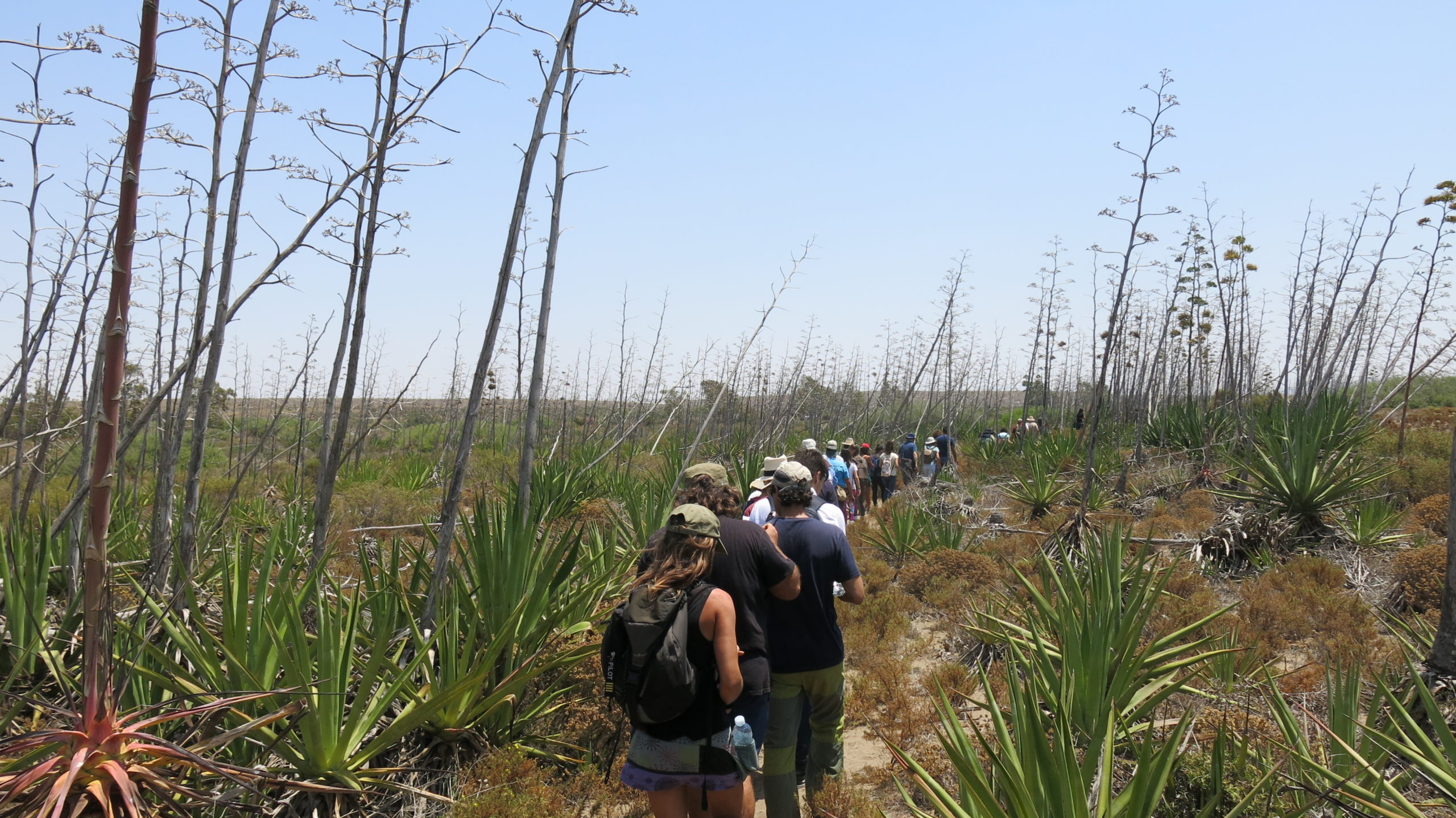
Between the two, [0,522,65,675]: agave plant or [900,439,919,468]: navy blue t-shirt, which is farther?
[900,439,919,468]: navy blue t-shirt

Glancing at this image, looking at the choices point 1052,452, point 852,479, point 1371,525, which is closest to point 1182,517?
point 1052,452

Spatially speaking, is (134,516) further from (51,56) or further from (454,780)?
(454,780)

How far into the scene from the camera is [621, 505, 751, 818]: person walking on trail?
113 inches

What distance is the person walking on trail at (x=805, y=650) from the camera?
11.6 ft

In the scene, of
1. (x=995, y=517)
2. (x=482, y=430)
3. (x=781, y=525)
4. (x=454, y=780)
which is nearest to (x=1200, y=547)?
(x=995, y=517)

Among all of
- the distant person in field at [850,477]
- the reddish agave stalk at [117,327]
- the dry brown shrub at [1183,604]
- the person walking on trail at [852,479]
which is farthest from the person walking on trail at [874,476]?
the reddish agave stalk at [117,327]

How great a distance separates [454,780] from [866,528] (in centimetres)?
804

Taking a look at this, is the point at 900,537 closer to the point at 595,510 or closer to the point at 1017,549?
the point at 1017,549

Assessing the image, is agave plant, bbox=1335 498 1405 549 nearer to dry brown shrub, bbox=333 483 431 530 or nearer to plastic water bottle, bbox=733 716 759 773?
plastic water bottle, bbox=733 716 759 773

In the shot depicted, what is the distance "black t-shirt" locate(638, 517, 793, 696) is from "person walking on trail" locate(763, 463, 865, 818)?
0.20 meters

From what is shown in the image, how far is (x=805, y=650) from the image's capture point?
11.9 feet

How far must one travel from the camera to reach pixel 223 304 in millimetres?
3818

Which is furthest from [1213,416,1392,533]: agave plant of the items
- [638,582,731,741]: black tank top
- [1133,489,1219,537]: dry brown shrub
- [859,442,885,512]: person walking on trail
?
[638,582,731,741]: black tank top

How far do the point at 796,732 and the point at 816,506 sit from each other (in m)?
1.65
